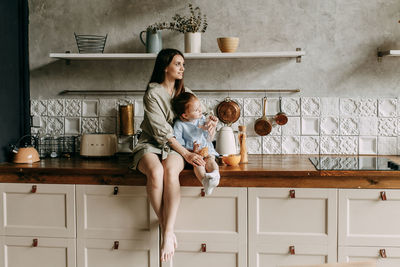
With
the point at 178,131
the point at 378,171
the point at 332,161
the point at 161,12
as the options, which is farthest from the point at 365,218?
the point at 161,12

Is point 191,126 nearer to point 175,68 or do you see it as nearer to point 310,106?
point 175,68

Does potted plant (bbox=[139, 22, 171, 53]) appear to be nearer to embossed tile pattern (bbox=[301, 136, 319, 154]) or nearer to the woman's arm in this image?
the woman's arm

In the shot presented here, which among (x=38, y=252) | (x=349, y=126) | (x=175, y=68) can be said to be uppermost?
(x=175, y=68)

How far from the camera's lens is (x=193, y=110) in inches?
109

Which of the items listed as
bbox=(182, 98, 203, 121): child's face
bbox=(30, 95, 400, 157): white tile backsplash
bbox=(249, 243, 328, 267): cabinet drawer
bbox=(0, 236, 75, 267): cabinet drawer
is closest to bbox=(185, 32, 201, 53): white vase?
bbox=(30, 95, 400, 157): white tile backsplash

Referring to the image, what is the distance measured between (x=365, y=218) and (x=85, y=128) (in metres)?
2.19

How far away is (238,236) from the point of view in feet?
8.69

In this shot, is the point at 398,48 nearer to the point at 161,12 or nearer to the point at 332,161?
the point at 332,161

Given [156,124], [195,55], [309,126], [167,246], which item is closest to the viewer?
[167,246]

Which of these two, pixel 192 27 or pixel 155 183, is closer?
pixel 155 183

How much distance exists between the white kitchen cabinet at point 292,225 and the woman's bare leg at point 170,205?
1.50 feet

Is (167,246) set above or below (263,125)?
below

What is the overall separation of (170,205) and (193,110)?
0.63 m

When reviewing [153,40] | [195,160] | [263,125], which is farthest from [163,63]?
[263,125]
